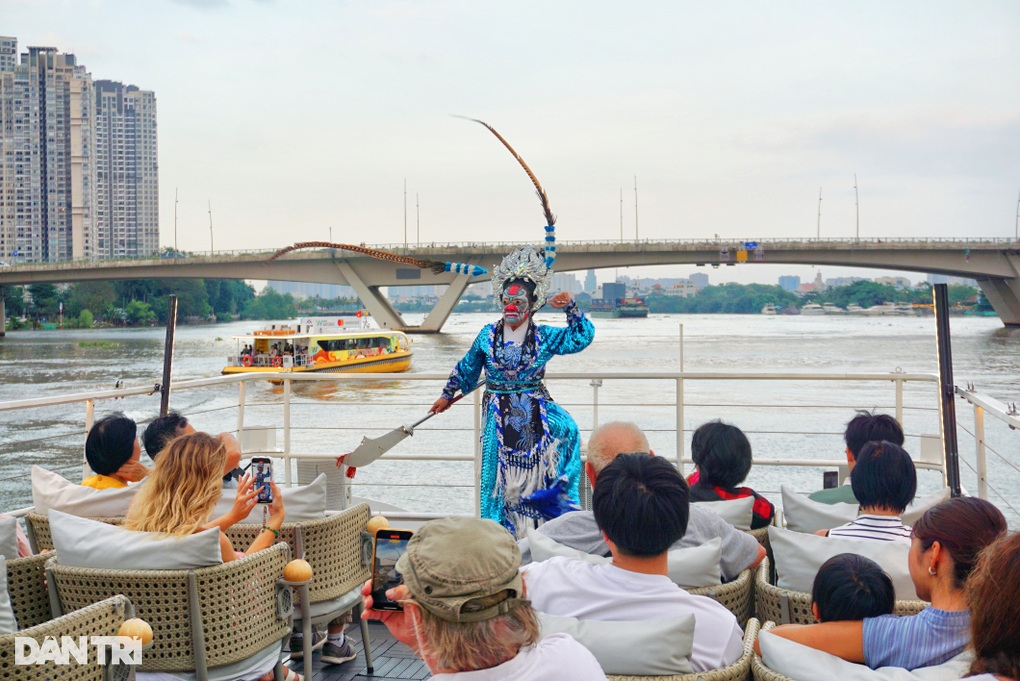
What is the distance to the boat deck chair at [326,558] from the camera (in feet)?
7.44

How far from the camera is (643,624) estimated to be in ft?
4.50

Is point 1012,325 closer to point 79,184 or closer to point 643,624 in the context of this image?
point 643,624

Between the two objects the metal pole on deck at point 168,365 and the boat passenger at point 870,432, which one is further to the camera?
the metal pole on deck at point 168,365

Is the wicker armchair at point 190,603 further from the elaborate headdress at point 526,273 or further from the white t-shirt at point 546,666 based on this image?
the elaborate headdress at point 526,273

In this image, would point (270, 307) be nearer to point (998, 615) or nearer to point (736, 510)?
point (736, 510)

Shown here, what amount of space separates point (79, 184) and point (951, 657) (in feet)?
255

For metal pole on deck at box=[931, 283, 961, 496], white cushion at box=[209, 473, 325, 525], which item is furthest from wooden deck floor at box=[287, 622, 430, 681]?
metal pole on deck at box=[931, 283, 961, 496]

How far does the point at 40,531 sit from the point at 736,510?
186 centimetres

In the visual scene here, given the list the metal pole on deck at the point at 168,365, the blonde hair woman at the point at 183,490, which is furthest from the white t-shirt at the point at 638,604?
the metal pole on deck at the point at 168,365

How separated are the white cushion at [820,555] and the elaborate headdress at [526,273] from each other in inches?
72.9

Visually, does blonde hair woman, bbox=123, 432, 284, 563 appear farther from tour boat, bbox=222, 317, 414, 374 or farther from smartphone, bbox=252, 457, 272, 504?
tour boat, bbox=222, 317, 414, 374

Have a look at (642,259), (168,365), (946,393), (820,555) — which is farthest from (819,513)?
(642,259)

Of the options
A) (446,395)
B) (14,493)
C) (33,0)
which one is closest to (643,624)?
(446,395)

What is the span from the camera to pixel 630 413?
15992 mm
